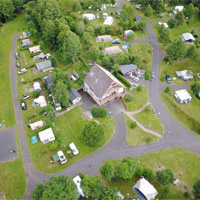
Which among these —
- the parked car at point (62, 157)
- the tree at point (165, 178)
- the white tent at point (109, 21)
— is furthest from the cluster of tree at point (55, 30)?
the tree at point (165, 178)

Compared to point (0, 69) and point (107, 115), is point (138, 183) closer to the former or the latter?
point (107, 115)

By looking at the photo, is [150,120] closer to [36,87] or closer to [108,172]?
[108,172]

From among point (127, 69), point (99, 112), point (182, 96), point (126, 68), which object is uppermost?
point (126, 68)

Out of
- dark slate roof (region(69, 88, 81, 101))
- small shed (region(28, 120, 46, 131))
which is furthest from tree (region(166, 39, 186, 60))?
small shed (region(28, 120, 46, 131))

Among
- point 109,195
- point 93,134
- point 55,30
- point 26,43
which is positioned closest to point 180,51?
point 93,134

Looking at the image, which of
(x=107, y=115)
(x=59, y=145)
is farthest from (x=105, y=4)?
(x=59, y=145)

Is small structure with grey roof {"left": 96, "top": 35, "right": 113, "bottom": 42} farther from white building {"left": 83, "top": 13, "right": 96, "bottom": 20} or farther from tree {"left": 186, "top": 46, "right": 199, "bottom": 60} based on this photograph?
tree {"left": 186, "top": 46, "right": 199, "bottom": 60}
